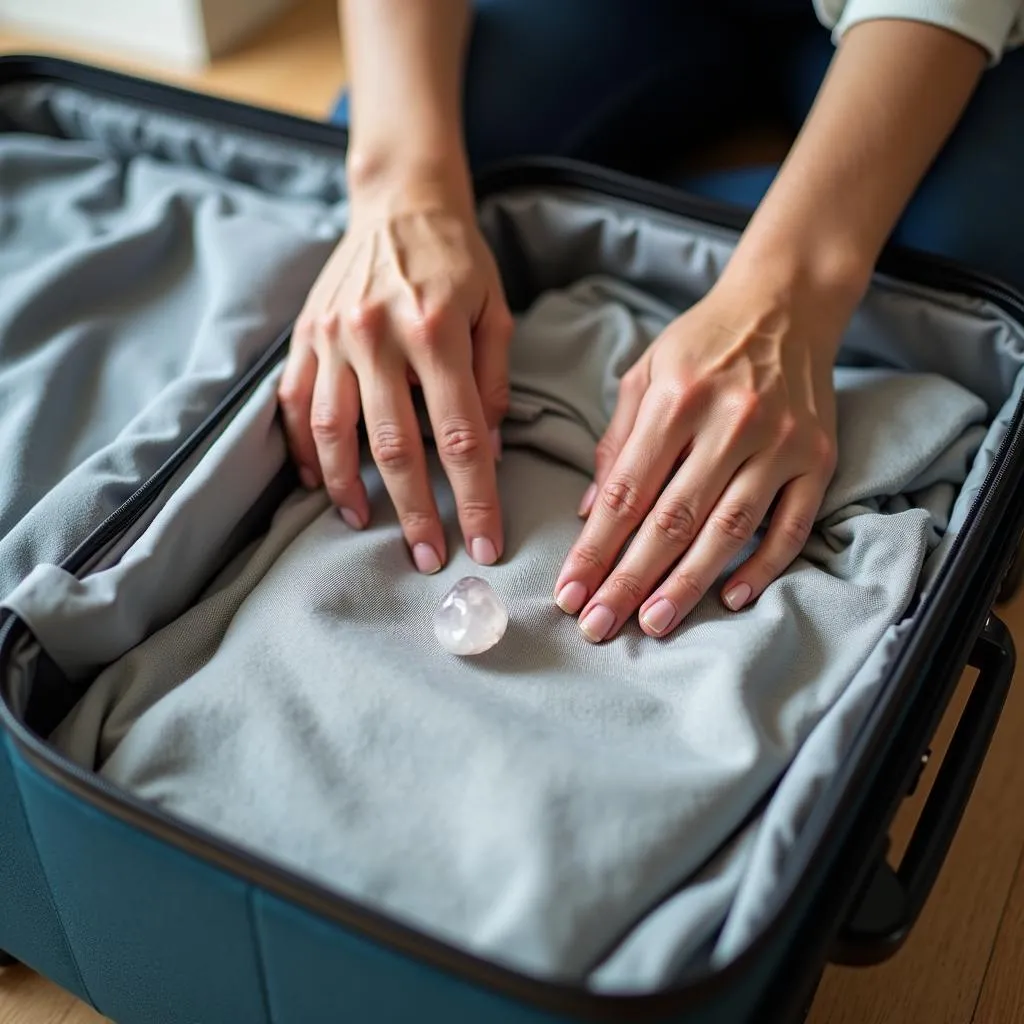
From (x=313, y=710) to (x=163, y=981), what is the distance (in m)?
0.15

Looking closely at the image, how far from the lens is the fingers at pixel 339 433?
0.71m

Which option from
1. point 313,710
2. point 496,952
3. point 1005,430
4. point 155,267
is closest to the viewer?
point 496,952

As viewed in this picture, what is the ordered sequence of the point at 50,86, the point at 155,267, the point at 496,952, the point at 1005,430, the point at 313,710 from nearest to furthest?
the point at 496,952, the point at 313,710, the point at 1005,430, the point at 155,267, the point at 50,86

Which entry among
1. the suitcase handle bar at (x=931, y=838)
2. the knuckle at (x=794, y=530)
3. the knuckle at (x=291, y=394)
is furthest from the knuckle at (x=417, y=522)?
the suitcase handle bar at (x=931, y=838)

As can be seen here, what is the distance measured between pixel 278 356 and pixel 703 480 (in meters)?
0.30

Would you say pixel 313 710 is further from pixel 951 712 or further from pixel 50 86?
pixel 50 86

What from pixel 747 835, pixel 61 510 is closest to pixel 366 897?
pixel 747 835

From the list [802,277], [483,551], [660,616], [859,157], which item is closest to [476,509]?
[483,551]

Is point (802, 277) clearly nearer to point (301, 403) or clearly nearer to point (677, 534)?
point (677, 534)

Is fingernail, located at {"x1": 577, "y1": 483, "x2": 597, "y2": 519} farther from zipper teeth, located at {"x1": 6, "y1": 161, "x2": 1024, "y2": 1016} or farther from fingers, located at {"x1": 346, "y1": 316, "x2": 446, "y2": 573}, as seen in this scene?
zipper teeth, located at {"x1": 6, "y1": 161, "x2": 1024, "y2": 1016}

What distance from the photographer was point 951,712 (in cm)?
92

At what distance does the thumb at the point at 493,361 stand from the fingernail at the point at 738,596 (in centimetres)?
19

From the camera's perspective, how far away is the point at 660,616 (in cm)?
65

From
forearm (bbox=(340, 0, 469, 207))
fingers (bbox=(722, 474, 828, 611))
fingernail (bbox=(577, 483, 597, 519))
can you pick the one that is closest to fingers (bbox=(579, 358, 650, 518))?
fingernail (bbox=(577, 483, 597, 519))
